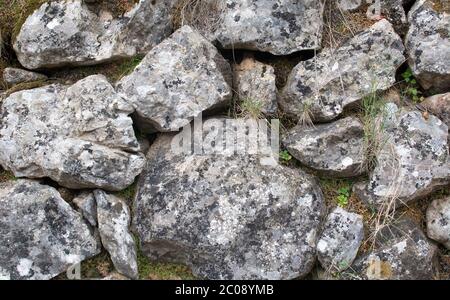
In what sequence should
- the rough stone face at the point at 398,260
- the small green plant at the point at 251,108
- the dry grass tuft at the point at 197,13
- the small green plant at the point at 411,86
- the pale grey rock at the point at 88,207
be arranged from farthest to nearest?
the dry grass tuft at the point at 197,13 → the small green plant at the point at 411,86 → the small green plant at the point at 251,108 → the pale grey rock at the point at 88,207 → the rough stone face at the point at 398,260

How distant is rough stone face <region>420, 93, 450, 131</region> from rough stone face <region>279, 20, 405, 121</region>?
299 mm

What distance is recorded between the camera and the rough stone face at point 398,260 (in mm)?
3639

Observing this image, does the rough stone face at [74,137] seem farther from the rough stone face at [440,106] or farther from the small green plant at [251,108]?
the rough stone face at [440,106]

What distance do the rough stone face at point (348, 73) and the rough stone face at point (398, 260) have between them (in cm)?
89

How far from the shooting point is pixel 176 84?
3832 mm


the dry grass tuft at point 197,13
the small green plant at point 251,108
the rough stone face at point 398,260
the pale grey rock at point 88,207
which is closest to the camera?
the rough stone face at point 398,260

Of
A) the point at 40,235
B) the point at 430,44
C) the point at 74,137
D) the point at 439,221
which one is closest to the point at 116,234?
the point at 40,235

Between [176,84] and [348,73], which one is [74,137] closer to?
[176,84]

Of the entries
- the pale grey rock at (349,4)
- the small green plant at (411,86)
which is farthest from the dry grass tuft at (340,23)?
the small green plant at (411,86)

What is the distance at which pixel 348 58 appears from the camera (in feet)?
12.7

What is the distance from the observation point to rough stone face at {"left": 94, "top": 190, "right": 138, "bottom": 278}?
3678 millimetres

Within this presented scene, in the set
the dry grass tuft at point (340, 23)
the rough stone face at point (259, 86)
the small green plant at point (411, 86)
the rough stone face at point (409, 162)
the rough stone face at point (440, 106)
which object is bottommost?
the rough stone face at point (409, 162)

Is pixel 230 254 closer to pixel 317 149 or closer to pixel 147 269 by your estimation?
pixel 147 269

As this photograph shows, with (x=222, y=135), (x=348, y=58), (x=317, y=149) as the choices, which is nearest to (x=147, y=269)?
(x=222, y=135)
